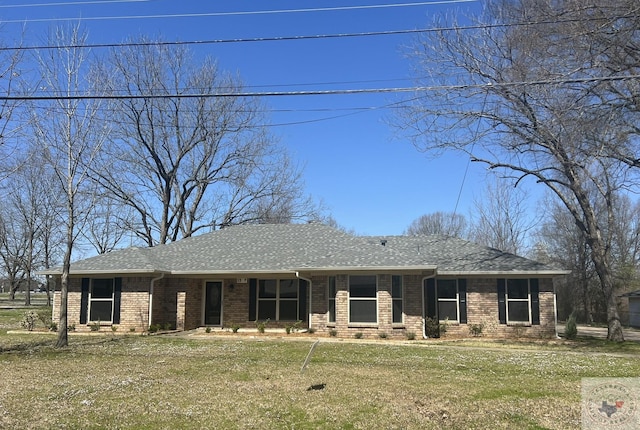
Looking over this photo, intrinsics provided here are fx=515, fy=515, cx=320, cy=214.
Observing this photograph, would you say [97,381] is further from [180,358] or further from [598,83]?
[598,83]

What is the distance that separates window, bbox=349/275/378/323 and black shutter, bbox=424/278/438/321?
304 centimetres

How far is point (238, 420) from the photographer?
6.98 m

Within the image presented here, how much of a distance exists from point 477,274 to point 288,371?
37.0ft

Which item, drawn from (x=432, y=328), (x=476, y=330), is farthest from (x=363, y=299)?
(x=476, y=330)

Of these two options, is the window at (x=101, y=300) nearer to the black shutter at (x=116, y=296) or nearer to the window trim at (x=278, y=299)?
the black shutter at (x=116, y=296)

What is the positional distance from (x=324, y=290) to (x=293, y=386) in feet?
33.3

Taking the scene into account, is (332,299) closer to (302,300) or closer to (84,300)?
(302,300)

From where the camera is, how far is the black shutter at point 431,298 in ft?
67.4

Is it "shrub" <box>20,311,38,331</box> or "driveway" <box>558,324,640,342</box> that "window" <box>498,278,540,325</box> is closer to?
"driveway" <box>558,324,640,342</box>

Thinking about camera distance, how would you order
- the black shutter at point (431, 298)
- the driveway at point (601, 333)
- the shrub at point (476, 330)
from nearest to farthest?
1. the shrub at point (476, 330)
2. the black shutter at point (431, 298)
3. the driveway at point (601, 333)

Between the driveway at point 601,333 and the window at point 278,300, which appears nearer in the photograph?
the window at point 278,300

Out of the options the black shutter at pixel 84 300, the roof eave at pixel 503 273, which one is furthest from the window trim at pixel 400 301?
the black shutter at pixel 84 300

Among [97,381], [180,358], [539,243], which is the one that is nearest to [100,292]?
[180,358]

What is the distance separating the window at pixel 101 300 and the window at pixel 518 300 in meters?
15.7
